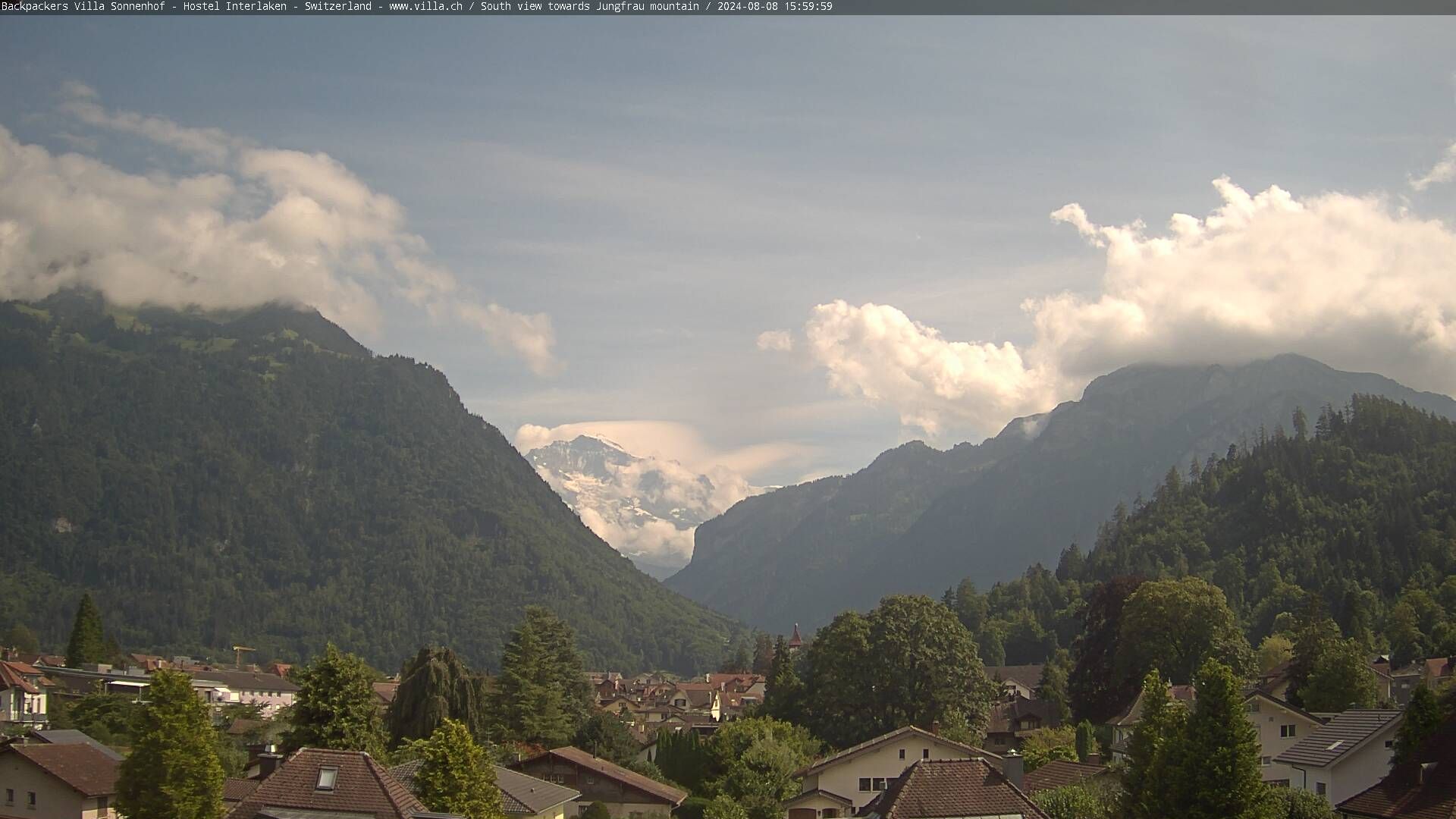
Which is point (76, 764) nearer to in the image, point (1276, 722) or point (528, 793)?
point (528, 793)

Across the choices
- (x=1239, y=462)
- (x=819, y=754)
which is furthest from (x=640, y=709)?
(x=1239, y=462)

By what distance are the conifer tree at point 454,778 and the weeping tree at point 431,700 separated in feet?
96.1

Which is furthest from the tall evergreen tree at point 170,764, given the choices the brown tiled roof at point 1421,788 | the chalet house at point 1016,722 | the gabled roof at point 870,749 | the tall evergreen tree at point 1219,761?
the chalet house at point 1016,722

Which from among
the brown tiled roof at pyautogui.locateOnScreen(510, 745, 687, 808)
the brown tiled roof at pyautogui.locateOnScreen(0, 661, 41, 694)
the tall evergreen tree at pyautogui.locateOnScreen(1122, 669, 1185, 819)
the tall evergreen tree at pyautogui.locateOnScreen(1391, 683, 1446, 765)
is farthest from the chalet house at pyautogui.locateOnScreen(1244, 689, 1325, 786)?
the brown tiled roof at pyautogui.locateOnScreen(0, 661, 41, 694)

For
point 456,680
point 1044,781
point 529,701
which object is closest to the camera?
point 1044,781

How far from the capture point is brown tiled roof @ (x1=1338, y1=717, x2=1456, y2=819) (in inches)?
1427

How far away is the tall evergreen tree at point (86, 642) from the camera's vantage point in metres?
123

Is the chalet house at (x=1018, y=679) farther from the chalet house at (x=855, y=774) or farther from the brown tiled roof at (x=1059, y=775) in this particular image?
the brown tiled roof at (x=1059, y=775)

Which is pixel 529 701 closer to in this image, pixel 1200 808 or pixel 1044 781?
pixel 1044 781

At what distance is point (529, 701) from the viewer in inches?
3125

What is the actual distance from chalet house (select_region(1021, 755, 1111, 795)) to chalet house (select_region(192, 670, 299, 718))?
80093mm

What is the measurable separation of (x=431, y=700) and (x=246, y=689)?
6987 centimetres

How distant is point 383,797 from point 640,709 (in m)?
91.6

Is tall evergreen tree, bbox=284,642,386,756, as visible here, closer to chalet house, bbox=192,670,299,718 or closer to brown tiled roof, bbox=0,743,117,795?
brown tiled roof, bbox=0,743,117,795
